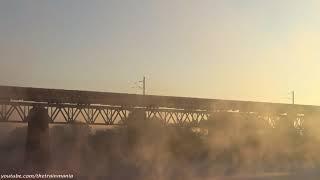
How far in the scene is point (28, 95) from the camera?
45062 millimetres

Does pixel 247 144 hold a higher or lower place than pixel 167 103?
lower

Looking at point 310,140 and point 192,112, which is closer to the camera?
point 310,140

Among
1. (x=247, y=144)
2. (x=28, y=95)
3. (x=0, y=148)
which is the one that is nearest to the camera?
(x=0, y=148)

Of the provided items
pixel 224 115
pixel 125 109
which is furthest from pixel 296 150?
pixel 125 109

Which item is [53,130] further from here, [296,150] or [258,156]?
[296,150]

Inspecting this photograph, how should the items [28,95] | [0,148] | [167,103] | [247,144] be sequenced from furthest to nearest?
[167,103] → [247,144] → [28,95] → [0,148]

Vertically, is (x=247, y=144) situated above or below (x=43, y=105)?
below

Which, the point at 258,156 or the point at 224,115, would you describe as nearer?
the point at 258,156

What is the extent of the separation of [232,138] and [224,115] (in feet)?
15.9

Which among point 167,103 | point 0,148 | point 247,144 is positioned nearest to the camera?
point 0,148

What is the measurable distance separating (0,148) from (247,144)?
2784cm

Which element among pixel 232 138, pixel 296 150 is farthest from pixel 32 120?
pixel 296 150

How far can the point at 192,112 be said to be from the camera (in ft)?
190

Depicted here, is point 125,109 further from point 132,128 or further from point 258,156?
point 258,156
